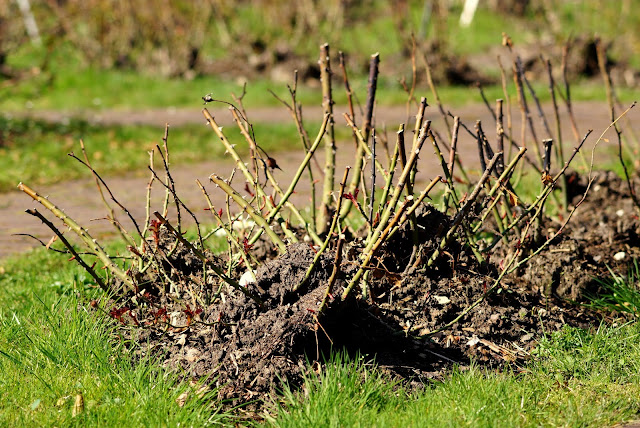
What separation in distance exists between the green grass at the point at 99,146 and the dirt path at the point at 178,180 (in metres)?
0.29

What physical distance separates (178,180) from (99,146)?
1.91 meters

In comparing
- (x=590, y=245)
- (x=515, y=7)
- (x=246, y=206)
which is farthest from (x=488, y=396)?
(x=515, y=7)

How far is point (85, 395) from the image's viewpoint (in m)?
3.04

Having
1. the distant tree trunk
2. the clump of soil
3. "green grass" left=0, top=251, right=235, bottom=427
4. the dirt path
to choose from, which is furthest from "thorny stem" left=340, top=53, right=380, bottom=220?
the distant tree trunk

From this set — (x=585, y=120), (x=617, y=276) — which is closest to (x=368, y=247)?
(x=617, y=276)

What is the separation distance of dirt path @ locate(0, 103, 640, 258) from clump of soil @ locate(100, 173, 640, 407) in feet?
3.62

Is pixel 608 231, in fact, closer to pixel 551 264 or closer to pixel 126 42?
pixel 551 264

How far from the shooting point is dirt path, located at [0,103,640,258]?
608 centimetres

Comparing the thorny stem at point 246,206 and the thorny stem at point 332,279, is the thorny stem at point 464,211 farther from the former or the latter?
the thorny stem at point 246,206

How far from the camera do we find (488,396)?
3.00 metres

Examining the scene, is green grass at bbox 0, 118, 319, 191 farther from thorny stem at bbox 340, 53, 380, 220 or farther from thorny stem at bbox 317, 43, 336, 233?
thorny stem at bbox 340, 53, 380, 220

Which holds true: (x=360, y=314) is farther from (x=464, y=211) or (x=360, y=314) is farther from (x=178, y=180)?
(x=178, y=180)

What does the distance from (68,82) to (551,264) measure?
11.5 meters

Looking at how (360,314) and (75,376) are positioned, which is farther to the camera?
(360,314)
